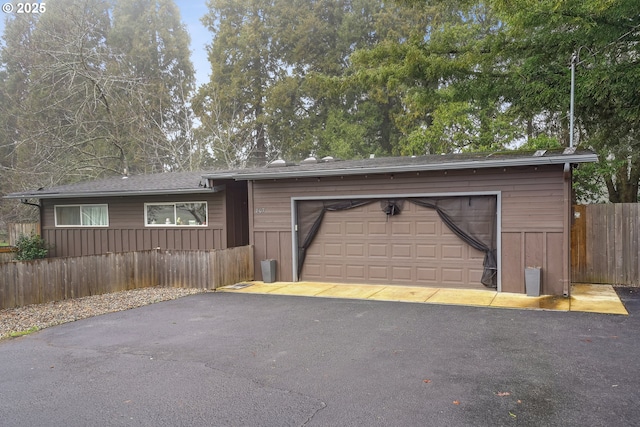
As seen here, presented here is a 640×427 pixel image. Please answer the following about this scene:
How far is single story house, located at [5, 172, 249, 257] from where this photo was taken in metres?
11.4

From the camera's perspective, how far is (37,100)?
78.2 ft

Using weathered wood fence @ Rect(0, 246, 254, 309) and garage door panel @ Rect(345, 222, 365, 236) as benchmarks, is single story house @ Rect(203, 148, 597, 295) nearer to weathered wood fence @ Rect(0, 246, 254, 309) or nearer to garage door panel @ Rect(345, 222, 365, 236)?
garage door panel @ Rect(345, 222, 365, 236)

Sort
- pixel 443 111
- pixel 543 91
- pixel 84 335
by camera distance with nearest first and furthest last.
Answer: pixel 84 335 < pixel 543 91 < pixel 443 111

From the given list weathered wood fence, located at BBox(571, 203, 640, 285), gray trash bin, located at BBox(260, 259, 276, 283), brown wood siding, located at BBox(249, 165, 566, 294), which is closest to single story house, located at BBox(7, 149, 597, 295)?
brown wood siding, located at BBox(249, 165, 566, 294)

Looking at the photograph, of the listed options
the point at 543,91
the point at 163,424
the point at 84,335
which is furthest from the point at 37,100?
the point at 163,424

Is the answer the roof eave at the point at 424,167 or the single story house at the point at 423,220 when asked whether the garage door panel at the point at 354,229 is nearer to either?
the single story house at the point at 423,220

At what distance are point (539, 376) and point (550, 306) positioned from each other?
3.32 metres

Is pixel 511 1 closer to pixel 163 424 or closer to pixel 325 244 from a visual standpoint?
pixel 325 244

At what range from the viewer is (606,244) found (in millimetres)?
9211

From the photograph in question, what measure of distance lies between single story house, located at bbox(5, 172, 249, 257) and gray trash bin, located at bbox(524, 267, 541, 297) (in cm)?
691

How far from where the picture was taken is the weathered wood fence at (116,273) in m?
7.51

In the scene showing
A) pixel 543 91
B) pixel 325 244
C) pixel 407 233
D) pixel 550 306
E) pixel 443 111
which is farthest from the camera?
Result: pixel 443 111

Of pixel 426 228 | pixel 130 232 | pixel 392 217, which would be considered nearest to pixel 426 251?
pixel 426 228

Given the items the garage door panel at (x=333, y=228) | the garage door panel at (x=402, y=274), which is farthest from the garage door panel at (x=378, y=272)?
the garage door panel at (x=333, y=228)
